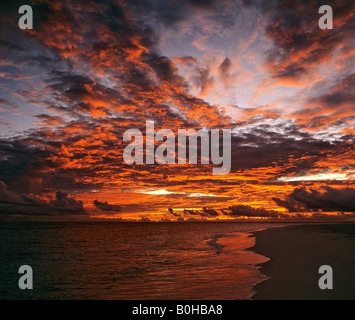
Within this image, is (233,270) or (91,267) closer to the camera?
(233,270)

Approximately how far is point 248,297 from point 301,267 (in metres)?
8.04

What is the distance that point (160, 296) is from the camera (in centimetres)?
1413

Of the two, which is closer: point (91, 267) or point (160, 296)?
point (160, 296)

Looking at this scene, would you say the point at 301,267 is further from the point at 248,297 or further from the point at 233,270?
the point at 248,297

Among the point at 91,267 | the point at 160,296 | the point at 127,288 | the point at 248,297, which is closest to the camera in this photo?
the point at 248,297
